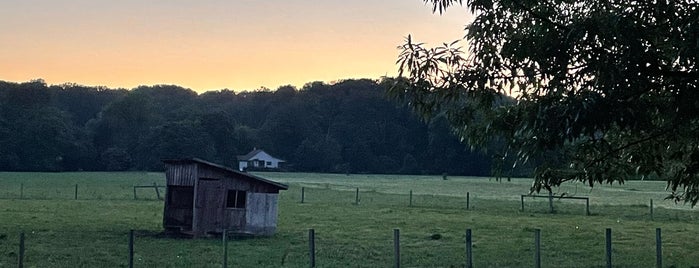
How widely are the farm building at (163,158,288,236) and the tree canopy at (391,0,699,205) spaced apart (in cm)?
1748

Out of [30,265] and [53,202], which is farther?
[53,202]

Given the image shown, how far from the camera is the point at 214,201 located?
1149 inches

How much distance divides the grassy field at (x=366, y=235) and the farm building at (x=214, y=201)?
0.99 m

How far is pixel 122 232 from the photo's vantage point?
28922 mm

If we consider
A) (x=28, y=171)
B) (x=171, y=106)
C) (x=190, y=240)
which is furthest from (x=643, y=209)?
(x=171, y=106)

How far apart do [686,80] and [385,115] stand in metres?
125

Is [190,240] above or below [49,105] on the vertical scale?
below

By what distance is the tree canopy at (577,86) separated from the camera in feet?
32.2

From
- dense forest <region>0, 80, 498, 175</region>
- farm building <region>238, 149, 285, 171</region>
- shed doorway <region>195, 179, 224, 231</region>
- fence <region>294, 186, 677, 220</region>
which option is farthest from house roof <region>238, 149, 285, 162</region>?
shed doorway <region>195, 179, 224, 231</region>

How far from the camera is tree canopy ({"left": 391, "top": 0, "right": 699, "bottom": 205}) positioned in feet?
32.2

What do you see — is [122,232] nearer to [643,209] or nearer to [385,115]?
[643,209]

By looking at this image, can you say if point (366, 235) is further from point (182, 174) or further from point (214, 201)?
point (182, 174)

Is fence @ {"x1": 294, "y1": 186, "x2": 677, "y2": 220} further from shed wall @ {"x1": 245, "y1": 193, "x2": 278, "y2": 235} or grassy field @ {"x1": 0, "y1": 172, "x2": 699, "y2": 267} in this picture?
shed wall @ {"x1": 245, "y1": 193, "x2": 278, "y2": 235}

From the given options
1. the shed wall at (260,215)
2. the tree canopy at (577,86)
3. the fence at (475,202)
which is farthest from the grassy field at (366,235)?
the tree canopy at (577,86)
